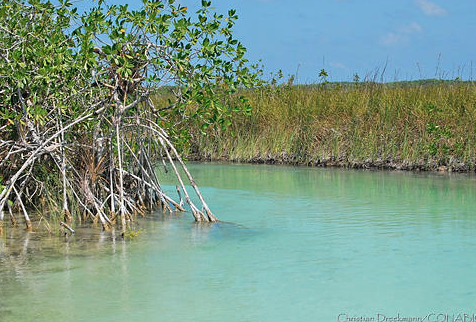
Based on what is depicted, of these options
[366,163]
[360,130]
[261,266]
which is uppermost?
[360,130]

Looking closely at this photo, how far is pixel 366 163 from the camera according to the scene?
1133 cm

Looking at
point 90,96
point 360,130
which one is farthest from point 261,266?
point 360,130

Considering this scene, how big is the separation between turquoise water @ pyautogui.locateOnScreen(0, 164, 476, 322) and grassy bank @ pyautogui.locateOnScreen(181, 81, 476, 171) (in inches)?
135

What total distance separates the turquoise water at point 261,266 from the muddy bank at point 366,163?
327 cm

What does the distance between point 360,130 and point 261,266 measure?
723 centimetres

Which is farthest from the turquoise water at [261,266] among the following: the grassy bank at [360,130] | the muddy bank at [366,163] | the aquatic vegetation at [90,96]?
the grassy bank at [360,130]

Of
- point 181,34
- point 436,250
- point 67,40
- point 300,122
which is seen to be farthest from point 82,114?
point 300,122

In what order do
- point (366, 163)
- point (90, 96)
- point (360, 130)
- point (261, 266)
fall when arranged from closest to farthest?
point (261, 266), point (90, 96), point (366, 163), point (360, 130)

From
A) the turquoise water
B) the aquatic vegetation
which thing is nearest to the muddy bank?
the turquoise water

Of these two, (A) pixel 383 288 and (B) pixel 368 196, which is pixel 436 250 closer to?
(A) pixel 383 288

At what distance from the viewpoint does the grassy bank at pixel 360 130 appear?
10.8m

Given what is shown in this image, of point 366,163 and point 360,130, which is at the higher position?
point 360,130

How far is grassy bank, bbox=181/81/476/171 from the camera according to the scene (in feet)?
35.4

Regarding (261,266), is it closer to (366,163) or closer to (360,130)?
(366,163)
